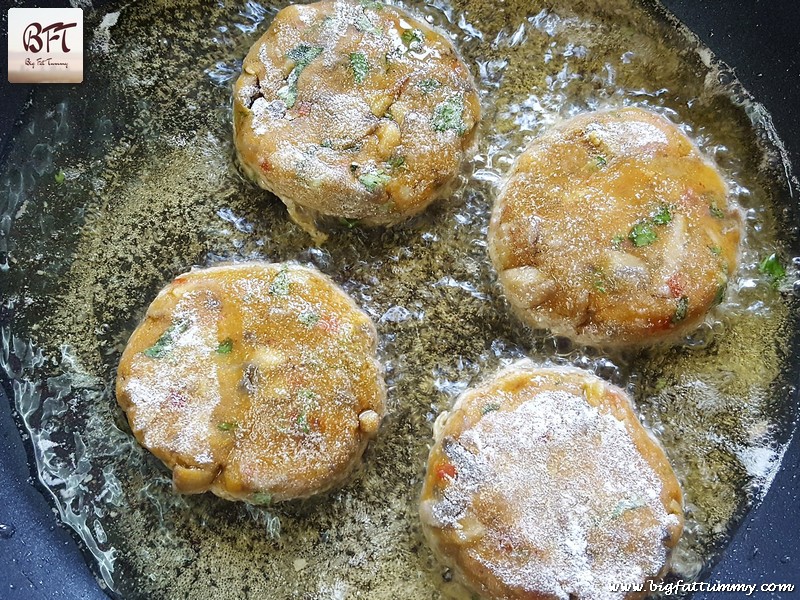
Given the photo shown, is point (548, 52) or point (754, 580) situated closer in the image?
point (754, 580)

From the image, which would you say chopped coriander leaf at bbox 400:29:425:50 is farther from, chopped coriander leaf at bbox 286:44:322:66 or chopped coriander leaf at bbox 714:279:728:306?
chopped coriander leaf at bbox 714:279:728:306

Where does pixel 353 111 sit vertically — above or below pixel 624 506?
above

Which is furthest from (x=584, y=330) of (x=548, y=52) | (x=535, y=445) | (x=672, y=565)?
(x=548, y=52)

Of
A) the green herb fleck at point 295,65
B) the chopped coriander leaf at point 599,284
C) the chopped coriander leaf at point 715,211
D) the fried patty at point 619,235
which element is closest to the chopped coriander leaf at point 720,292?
the fried patty at point 619,235

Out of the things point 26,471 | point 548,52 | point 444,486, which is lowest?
point 26,471

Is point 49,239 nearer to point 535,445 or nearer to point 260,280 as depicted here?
point 260,280

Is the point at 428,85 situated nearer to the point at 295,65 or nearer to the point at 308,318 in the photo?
the point at 295,65

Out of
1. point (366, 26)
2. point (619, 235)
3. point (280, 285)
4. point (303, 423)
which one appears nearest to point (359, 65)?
point (366, 26)
